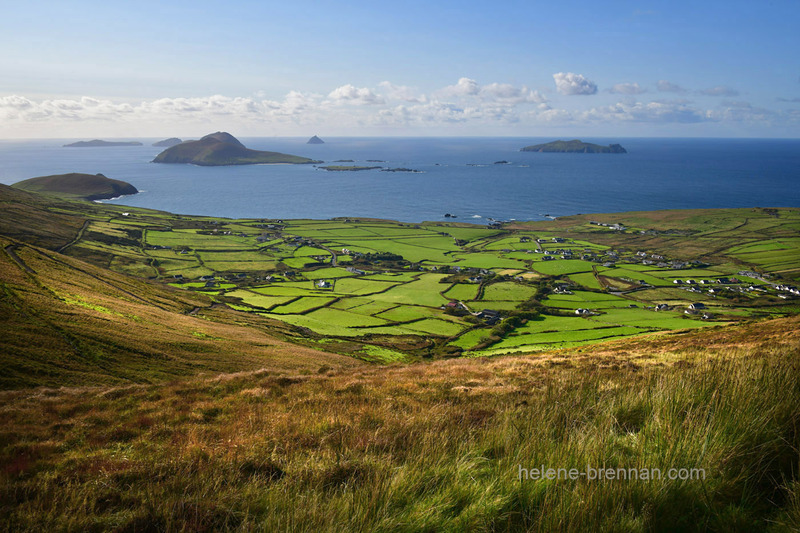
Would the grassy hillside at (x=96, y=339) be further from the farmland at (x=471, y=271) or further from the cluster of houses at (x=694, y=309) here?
the cluster of houses at (x=694, y=309)

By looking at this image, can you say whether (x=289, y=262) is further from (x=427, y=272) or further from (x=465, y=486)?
(x=465, y=486)

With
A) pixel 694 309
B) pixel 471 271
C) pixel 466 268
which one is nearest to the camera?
pixel 694 309

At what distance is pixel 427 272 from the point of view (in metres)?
96.6

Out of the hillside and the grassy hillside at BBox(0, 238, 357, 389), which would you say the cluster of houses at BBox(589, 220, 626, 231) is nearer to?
the grassy hillside at BBox(0, 238, 357, 389)

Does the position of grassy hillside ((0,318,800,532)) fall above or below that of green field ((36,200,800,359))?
Result: above

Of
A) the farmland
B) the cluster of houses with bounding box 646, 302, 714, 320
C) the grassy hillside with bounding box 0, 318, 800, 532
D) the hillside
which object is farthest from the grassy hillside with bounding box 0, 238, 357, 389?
the cluster of houses with bounding box 646, 302, 714, 320

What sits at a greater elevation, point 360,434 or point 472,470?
point 472,470

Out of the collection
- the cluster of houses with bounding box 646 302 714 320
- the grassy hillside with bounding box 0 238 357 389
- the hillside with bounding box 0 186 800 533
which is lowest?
the cluster of houses with bounding box 646 302 714 320

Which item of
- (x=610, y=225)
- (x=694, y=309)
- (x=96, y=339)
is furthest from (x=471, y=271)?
(x=610, y=225)

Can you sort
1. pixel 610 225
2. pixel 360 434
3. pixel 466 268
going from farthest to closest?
1. pixel 610 225
2. pixel 466 268
3. pixel 360 434

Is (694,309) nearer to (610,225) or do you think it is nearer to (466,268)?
(466,268)

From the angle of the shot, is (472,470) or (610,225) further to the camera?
(610,225)

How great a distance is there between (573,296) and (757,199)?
180148mm

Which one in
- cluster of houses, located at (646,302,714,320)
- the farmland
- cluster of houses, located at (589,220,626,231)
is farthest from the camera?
cluster of houses, located at (589,220,626,231)
